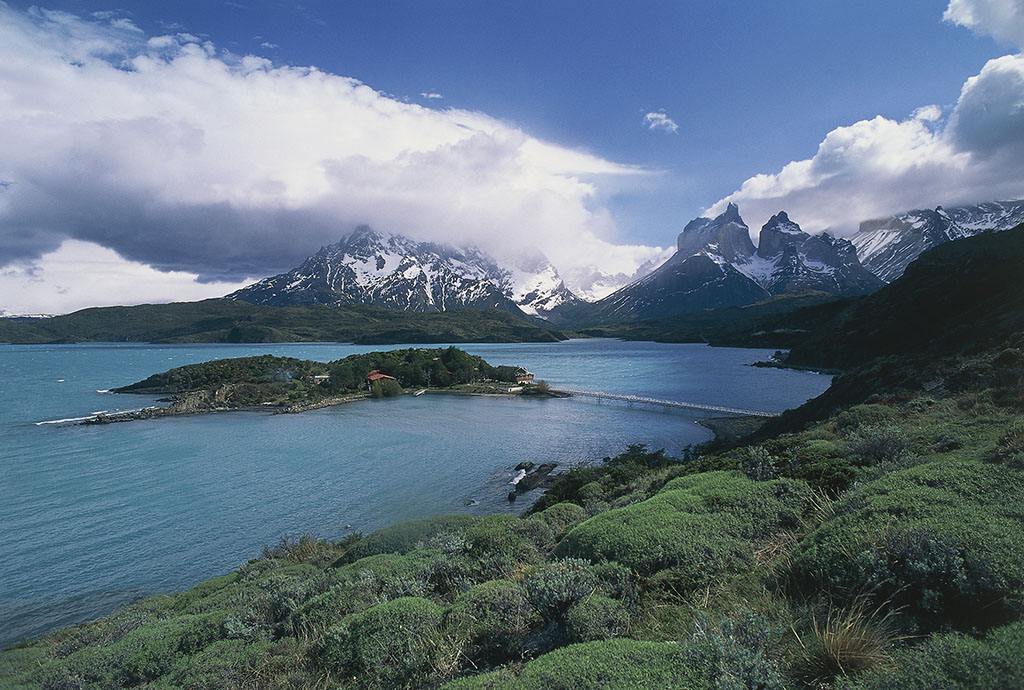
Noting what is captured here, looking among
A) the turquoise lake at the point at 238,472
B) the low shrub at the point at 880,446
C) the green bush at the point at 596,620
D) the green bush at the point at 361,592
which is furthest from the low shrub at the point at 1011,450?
the turquoise lake at the point at 238,472

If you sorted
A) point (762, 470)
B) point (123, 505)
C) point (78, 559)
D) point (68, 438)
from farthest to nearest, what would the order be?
point (68, 438) < point (123, 505) < point (78, 559) < point (762, 470)

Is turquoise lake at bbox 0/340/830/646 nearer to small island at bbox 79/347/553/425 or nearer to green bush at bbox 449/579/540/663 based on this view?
small island at bbox 79/347/553/425

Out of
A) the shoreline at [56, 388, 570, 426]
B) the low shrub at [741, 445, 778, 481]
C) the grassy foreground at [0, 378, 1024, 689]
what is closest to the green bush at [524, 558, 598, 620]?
the grassy foreground at [0, 378, 1024, 689]

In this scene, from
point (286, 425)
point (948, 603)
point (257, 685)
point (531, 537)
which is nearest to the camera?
point (948, 603)

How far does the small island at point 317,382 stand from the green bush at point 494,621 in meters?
82.0

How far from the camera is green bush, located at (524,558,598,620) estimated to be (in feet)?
22.9

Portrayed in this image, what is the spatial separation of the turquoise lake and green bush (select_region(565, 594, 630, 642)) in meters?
25.7

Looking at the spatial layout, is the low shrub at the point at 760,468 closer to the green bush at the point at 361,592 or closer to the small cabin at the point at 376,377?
the green bush at the point at 361,592

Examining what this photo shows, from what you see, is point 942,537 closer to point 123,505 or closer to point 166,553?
point 166,553

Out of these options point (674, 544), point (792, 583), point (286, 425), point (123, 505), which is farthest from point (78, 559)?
point (286, 425)

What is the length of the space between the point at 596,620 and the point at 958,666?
359cm

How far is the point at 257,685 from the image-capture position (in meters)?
7.71

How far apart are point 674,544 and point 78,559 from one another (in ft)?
112

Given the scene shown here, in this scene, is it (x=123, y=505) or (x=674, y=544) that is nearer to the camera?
(x=674, y=544)
